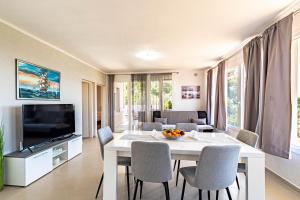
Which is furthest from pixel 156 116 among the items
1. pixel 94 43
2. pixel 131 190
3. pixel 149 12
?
pixel 149 12

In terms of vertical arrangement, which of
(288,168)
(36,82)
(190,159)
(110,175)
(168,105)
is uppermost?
(36,82)

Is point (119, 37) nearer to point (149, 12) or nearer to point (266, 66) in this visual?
point (149, 12)

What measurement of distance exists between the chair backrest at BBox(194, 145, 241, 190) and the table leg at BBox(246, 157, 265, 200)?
22cm

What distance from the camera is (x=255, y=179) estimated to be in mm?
1894

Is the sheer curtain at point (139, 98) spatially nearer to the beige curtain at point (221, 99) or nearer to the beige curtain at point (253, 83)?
the beige curtain at point (221, 99)

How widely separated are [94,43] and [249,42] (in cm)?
304

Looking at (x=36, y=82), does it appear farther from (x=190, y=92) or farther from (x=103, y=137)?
(x=190, y=92)

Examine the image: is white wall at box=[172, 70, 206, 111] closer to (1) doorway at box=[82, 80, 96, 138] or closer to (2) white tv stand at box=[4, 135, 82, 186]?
(1) doorway at box=[82, 80, 96, 138]

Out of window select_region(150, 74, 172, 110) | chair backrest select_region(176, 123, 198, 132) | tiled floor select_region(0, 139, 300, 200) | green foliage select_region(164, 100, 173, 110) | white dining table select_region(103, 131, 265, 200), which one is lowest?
tiled floor select_region(0, 139, 300, 200)

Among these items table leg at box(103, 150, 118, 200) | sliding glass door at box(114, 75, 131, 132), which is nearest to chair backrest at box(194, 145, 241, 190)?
table leg at box(103, 150, 118, 200)

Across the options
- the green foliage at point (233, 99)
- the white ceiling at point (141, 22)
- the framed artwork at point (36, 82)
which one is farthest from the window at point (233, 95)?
the framed artwork at point (36, 82)

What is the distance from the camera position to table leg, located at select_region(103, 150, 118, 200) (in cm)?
209

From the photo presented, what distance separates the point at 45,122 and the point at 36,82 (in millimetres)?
783

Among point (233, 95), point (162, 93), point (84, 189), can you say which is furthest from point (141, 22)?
point (162, 93)
